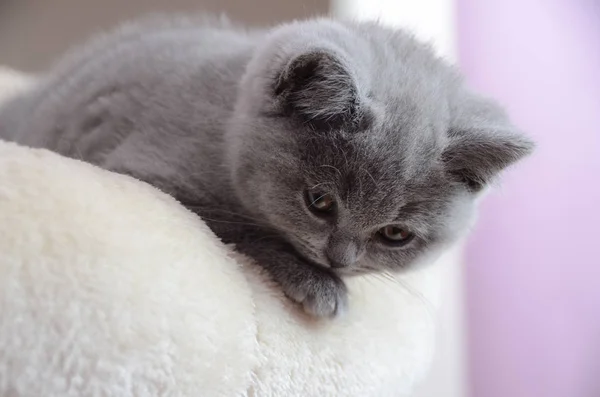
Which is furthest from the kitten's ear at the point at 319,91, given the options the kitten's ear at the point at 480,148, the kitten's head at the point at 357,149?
the kitten's ear at the point at 480,148

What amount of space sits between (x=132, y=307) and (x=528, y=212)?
1.13 metres

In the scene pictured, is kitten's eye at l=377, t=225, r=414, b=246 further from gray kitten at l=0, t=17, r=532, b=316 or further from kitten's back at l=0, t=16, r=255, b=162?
Answer: kitten's back at l=0, t=16, r=255, b=162

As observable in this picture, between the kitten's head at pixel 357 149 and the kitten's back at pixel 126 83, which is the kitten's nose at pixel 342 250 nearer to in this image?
the kitten's head at pixel 357 149

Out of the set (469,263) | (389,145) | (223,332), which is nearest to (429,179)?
(389,145)

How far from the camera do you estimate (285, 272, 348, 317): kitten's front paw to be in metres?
0.79

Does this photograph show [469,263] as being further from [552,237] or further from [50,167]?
[50,167]

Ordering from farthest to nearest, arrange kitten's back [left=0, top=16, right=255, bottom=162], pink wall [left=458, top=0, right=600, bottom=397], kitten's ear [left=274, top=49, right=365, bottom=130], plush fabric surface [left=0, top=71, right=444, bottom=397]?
pink wall [left=458, top=0, right=600, bottom=397], kitten's back [left=0, top=16, right=255, bottom=162], kitten's ear [left=274, top=49, right=365, bottom=130], plush fabric surface [left=0, top=71, right=444, bottom=397]

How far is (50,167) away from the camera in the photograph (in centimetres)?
61

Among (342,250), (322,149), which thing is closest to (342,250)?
→ (342,250)

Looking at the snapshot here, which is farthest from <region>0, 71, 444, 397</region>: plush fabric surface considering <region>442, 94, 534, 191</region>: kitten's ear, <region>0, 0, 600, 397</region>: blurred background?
<region>0, 0, 600, 397</region>: blurred background

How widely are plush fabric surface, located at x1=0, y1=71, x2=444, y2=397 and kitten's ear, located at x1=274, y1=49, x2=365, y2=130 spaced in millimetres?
190

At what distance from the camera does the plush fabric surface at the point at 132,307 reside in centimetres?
50

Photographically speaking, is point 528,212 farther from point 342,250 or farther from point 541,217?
point 342,250

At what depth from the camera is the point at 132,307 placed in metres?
0.55
